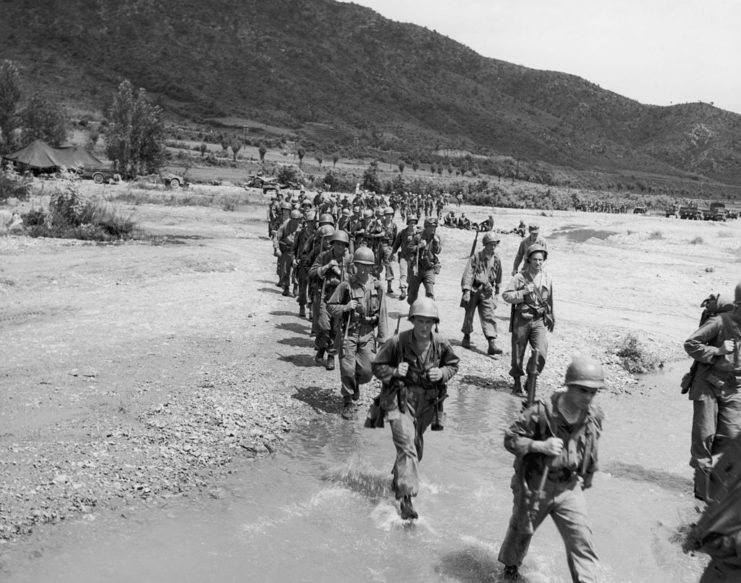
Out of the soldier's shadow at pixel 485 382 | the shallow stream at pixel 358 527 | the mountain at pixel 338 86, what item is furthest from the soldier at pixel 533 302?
the mountain at pixel 338 86

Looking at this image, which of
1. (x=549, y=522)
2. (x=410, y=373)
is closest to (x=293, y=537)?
(x=410, y=373)

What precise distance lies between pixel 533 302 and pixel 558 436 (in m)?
4.58

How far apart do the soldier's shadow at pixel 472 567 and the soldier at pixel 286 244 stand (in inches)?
366

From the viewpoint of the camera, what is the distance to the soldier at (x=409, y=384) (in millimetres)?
6367

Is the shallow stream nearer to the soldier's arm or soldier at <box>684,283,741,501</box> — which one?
soldier at <box>684,283,741,501</box>

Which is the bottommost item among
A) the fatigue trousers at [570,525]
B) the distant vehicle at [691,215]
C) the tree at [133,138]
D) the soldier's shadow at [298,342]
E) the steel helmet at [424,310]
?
the soldier's shadow at [298,342]

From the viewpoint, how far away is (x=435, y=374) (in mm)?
6262

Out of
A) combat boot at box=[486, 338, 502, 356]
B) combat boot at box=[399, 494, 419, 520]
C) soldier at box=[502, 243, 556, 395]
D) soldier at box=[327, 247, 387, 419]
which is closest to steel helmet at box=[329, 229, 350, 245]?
soldier at box=[327, 247, 387, 419]

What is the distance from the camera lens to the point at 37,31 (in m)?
136

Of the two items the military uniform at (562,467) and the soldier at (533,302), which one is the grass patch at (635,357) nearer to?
the soldier at (533,302)

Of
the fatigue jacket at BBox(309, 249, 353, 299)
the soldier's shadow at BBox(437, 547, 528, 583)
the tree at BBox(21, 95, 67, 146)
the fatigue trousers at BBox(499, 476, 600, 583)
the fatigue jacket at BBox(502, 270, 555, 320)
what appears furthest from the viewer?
the tree at BBox(21, 95, 67, 146)

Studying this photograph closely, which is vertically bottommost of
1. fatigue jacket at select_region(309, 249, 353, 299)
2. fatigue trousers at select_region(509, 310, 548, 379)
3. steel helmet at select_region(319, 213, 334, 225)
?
fatigue trousers at select_region(509, 310, 548, 379)

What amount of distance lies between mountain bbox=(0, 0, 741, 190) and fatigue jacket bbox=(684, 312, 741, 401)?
318 feet

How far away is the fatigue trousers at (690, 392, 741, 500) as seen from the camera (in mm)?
6957
